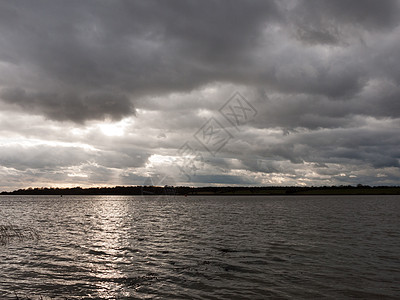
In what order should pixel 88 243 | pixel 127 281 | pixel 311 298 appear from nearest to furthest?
pixel 311 298 < pixel 127 281 < pixel 88 243

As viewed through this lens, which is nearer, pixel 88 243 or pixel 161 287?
pixel 161 287

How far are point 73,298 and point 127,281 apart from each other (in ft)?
13.4

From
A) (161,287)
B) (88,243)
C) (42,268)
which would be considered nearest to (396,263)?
(161,287)

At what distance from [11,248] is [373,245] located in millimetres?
40717

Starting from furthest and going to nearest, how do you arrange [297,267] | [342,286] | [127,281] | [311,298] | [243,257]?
[243,257]
[297,267]
[127,281]
[342,286]
[311,298]

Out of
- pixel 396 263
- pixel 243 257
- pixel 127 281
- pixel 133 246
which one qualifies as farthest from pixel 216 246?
pixel 396 263

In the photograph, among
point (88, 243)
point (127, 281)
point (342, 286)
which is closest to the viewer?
point (342, 286)

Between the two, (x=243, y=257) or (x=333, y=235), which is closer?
(x=243, y=257)

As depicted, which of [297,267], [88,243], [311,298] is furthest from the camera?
[88,243]

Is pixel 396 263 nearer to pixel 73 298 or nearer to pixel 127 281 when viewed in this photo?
pixel 127 281

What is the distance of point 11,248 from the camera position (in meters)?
33.7

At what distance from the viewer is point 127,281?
69.2 feet

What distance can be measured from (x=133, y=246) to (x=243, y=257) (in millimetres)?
13678

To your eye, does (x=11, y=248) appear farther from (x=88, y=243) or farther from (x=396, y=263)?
(x=396, y=263)
